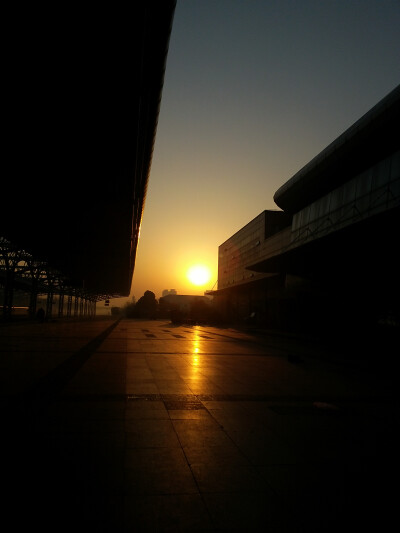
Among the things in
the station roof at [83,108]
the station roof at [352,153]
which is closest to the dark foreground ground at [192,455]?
the station roof at [83,108]

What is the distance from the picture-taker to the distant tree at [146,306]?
323 feet

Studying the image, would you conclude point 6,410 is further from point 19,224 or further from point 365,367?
point 19,224

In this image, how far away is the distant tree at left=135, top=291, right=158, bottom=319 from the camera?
9841 centimetres

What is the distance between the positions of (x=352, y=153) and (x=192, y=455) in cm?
3049

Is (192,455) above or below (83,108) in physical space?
below

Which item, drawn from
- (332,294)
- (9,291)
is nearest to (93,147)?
(332,294)

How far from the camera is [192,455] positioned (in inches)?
194

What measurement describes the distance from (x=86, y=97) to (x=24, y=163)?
726cm

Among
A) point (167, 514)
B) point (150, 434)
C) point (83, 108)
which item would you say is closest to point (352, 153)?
point (83, 108)

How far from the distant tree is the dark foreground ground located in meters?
85.0

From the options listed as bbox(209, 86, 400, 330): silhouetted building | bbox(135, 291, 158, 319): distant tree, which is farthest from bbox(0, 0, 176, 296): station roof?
bbox(135, 291, 158, 319): distant tree

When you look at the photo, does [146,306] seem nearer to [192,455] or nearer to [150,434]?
[150,434]

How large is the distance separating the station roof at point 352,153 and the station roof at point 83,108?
17.9 m

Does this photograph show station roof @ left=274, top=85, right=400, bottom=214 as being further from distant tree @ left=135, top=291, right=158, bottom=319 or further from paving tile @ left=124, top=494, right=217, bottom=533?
distant tree @ left=135, top=291, right=158, bottom=319
